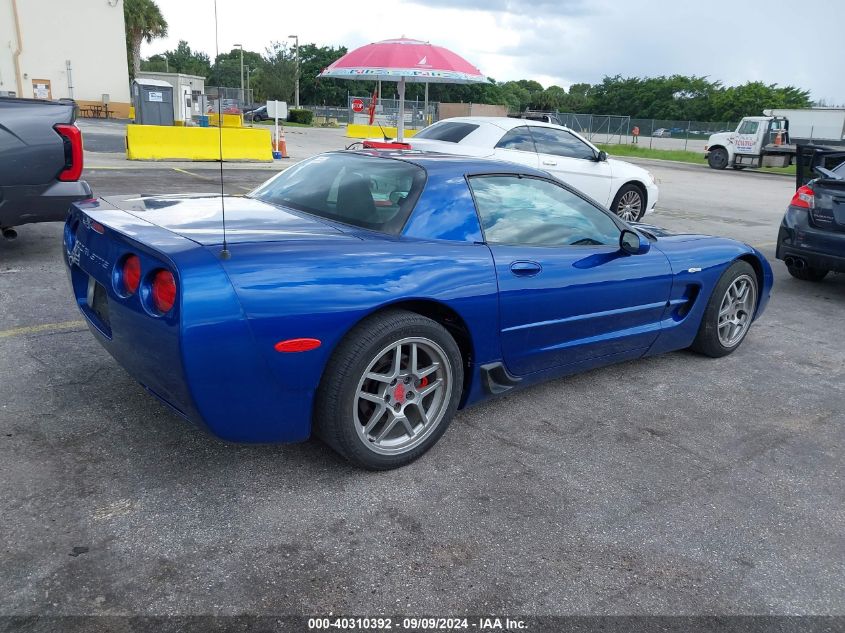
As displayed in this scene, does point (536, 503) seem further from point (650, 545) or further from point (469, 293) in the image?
point (469, 293)

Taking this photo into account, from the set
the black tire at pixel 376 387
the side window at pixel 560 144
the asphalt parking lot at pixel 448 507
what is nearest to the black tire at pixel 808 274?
the side window at pixel 560 144

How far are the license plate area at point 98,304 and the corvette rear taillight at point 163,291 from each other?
47cm

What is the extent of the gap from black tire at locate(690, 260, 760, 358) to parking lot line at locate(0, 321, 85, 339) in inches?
159

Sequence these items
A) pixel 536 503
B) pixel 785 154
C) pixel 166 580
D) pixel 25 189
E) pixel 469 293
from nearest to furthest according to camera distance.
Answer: pixel 166 580
pixel 536 503
pixel 469 293
pixel 25 189
pixel 785 154

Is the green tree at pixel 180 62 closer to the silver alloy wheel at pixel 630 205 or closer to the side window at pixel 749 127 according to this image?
the side window at pixel 749 127

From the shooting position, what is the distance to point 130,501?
8.59ft

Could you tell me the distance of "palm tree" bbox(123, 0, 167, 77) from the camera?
149 ft

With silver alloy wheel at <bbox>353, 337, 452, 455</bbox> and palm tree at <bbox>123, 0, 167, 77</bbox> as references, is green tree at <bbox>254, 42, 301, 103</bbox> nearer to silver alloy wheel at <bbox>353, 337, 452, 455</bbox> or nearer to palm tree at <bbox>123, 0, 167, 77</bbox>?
palm tree at <bbox>123, 0, 167, 77</bbox>

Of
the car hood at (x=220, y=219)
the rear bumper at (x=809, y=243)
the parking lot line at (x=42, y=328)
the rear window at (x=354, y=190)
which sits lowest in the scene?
the parking lot line at (x=42, y=328)

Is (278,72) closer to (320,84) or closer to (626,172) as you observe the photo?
(320,84)

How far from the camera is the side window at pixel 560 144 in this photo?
9649 mm

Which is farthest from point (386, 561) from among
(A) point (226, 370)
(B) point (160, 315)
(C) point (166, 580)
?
(B) point (160, 315)

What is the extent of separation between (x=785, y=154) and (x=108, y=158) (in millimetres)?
24760

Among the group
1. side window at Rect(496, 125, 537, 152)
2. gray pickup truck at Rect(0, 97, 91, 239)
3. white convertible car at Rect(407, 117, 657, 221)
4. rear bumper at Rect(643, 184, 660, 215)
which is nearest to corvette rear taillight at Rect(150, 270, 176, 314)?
gray pickup truck at Rect(0, 97, 91, 239)
